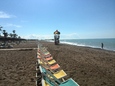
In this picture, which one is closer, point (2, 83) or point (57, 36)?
point (2, 83)

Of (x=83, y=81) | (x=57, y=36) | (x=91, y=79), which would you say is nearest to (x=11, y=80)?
(x=83, y=81)

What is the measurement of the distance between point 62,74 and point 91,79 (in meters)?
1.25

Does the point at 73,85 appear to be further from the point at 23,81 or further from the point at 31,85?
the point at 23,81

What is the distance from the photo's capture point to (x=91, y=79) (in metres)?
5.16

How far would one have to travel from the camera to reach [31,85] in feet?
14.9

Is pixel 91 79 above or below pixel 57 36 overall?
below

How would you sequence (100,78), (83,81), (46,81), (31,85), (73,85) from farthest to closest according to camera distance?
(100,78) → (83,81) → (31,85) → (46,81) → (73,85)

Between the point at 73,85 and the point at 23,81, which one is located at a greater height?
the point at 73,85

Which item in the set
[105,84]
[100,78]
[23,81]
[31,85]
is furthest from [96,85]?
[23,81]

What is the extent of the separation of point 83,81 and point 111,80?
112 centimetres

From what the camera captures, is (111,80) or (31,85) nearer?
(31,85)

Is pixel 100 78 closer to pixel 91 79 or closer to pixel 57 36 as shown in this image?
pixel 91 79

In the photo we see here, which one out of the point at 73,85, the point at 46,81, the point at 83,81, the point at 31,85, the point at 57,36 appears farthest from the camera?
the point at 57,36

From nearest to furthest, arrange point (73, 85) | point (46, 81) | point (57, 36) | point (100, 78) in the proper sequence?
point (73, 85)
point (46, 81)
point (100, 78)
point (57, 36)
